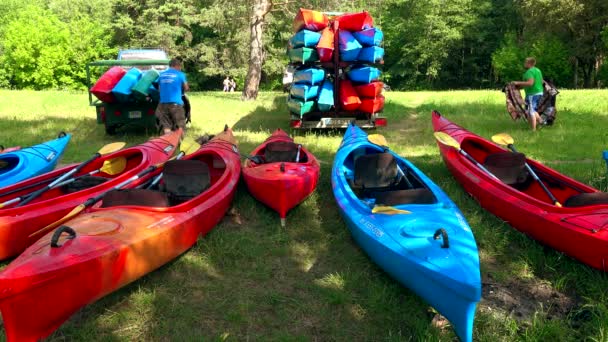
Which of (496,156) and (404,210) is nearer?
(404,210)

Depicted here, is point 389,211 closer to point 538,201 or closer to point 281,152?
point 538,201

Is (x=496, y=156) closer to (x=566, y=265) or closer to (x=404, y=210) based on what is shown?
(x=566, y=265)

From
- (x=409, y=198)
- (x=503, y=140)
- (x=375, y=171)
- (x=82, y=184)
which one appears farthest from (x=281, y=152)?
(x=503, y=140)

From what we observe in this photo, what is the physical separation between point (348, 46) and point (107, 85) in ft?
15.9

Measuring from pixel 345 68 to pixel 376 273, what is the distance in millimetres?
5892

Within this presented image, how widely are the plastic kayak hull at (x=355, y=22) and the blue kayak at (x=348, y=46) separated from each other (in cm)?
16

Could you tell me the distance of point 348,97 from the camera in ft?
27.4

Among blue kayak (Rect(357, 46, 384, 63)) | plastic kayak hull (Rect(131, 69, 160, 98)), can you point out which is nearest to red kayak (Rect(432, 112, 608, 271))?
blue kayak (Rect(357, 46, 384, 63))

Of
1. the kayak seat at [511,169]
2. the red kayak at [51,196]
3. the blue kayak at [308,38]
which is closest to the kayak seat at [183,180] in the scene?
the red kayak at [51,196]

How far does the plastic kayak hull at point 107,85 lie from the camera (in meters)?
7.97

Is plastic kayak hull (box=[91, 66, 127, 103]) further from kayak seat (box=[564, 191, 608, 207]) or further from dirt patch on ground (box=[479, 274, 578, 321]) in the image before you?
kayak seat (box=[564, 191, 608, 207])

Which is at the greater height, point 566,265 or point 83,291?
point 83,291

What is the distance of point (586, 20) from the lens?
24.3 metres

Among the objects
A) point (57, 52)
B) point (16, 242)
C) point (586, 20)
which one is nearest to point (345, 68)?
point (16, 242)
